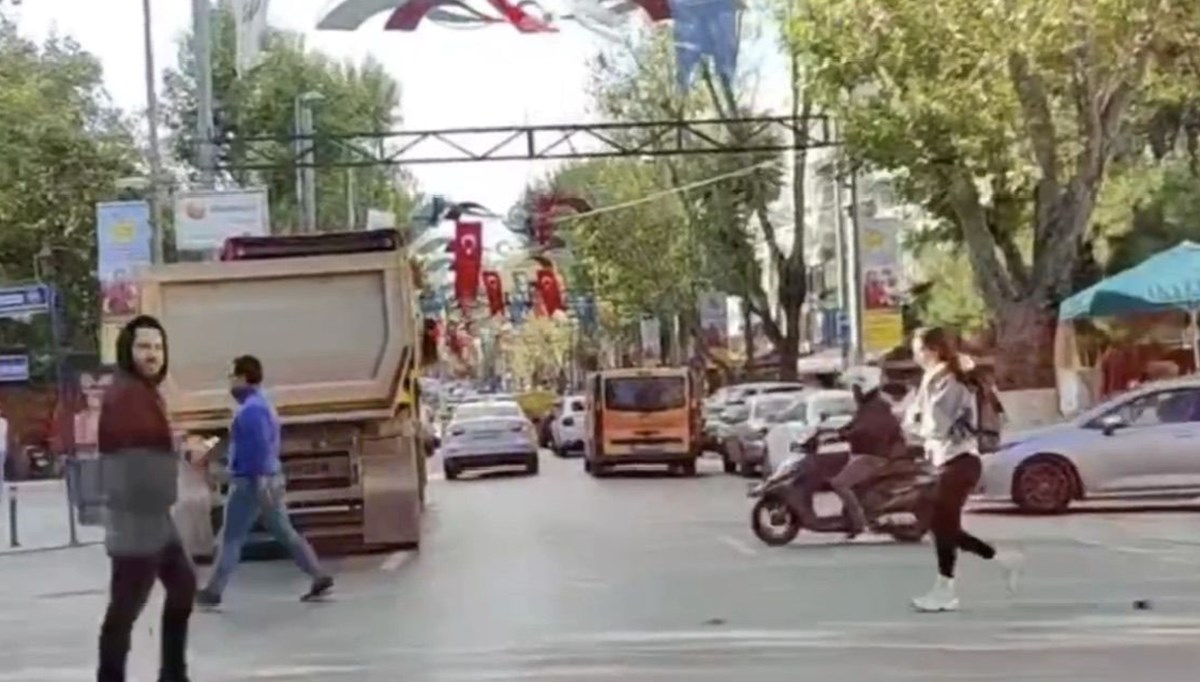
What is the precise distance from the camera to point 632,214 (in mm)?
78438

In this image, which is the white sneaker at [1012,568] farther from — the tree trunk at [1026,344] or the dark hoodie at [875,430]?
the tree trunk at [1026,344]

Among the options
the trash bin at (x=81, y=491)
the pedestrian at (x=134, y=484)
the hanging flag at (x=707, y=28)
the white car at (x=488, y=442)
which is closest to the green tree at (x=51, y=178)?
the white car at (x=488, y=442)

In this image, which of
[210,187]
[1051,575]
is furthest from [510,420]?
[1051,575]

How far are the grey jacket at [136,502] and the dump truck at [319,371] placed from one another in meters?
12.1

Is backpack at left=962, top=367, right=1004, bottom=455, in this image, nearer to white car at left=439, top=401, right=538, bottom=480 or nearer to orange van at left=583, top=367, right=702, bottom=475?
orange van at left=583, top=367, right=702, bottom=475

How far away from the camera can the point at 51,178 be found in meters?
66.6

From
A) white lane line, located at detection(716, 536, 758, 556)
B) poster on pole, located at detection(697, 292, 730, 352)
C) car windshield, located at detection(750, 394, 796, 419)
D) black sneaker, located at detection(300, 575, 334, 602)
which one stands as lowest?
white lane line, located at detection(716, 536, 758, 556)

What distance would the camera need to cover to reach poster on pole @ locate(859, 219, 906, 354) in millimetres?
48375

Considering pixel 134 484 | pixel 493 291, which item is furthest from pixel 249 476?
pixel 493 291

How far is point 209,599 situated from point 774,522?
6.56m

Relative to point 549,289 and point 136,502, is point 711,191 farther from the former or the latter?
point 136,502

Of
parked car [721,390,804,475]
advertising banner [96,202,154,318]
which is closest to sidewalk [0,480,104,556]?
advertising banner [96,202,154,318]

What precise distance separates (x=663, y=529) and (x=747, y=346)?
53144mm

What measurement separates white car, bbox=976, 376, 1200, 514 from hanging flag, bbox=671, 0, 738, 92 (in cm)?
1308
